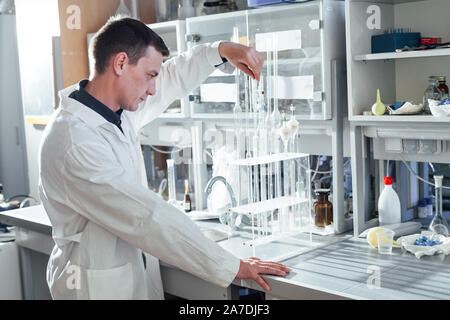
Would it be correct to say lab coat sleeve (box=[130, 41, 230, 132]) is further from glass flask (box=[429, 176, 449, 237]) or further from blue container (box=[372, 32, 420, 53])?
glass flask (box=[429, 176, 449, 237])

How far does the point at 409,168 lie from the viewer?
240cm

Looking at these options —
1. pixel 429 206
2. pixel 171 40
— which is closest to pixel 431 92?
pixel 429 206

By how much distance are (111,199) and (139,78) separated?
39 centimetres

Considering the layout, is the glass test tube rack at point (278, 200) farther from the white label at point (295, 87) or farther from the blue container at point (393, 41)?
the blue container at point (393, 41)

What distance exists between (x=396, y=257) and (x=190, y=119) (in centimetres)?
128

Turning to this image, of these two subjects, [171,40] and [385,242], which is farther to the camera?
[171,40]

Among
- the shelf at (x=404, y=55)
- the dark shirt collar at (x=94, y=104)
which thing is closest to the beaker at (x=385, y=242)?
the shelf at (x=404, y=55)

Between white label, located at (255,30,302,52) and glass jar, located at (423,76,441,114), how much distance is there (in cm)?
52

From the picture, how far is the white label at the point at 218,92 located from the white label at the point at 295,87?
285 millimetres

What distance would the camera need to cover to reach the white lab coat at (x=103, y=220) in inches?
62.7

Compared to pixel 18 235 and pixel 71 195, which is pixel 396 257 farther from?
pixel 18 235

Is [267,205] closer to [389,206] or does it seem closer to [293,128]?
[293,128]

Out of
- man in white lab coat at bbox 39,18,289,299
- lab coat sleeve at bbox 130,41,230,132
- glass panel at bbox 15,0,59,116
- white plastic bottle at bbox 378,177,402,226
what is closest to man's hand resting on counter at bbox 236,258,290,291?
man in white lab coat at bbox 39,18,289,299

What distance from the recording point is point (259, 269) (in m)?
1.85
